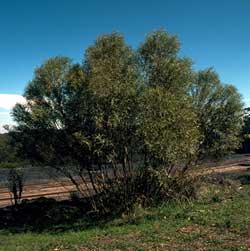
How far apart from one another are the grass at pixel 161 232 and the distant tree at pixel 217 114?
376 centimetres

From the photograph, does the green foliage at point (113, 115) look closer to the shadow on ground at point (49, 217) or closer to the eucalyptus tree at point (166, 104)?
the eucalyptus tree at point (166, 104)

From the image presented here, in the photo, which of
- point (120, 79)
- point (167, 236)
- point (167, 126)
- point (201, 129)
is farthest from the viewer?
point (201, 129)

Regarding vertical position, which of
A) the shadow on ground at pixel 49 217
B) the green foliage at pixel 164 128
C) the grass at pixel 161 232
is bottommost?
the grass at pixel 161 232

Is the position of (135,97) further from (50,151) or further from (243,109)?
(243,109)

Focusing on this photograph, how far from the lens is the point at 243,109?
21.7m

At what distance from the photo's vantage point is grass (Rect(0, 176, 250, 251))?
36.7 feet

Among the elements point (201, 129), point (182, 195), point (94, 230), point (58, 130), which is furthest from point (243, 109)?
point (94, 230)

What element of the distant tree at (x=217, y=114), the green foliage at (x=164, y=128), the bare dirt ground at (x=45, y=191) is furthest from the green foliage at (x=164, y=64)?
the bare dirt ground at (x=45, y=191)

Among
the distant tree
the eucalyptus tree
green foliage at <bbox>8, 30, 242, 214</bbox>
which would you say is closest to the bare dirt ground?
the distant tree

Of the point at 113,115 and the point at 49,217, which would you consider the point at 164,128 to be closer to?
the point at 113,115

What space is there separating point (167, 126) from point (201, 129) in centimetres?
542

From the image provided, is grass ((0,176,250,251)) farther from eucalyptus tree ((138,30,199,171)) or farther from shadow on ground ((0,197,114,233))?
eucalyptus tree ((138,30,199,171))

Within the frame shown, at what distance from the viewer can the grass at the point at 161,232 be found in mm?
11180

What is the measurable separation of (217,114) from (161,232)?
9768mm
